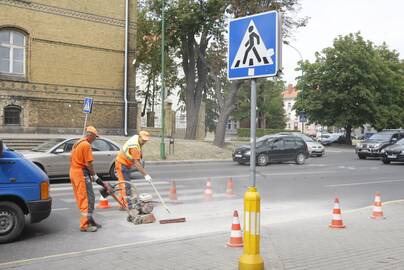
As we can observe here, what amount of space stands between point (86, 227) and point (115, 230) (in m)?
0.47

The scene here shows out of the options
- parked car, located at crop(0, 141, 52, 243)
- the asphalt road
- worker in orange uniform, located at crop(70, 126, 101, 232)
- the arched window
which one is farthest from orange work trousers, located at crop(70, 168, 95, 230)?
the arched window

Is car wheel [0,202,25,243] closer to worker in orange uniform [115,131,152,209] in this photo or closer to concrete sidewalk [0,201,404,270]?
concrete sidewalk [0,201,404,270]

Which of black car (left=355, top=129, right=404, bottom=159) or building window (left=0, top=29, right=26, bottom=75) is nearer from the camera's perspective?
building window (left=0, top=29, right=26, bottom=75)

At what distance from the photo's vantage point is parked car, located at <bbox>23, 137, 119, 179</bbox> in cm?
1512

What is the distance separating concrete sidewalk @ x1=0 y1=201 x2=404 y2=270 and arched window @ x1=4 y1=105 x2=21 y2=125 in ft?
75.5

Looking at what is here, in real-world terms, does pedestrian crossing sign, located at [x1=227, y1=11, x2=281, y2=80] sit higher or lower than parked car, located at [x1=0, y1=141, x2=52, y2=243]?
higher

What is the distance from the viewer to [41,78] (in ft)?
97.5

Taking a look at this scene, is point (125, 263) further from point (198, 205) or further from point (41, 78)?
point (41, 78)

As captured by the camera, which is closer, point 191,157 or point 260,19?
point 260,19

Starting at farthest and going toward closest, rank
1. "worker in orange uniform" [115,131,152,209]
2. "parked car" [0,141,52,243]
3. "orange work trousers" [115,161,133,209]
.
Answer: "worker in orange uniform" [115,131,152,209] → "orange work trousers" [115,161,133,209] → "parked car" [0,141,52,243]

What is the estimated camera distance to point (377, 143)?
3114cm

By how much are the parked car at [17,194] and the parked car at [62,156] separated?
23.8 ft

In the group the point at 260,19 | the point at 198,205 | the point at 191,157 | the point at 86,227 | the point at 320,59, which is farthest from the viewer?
the point at 320,59

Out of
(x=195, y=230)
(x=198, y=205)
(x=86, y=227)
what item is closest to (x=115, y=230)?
(x=86, y=227)
